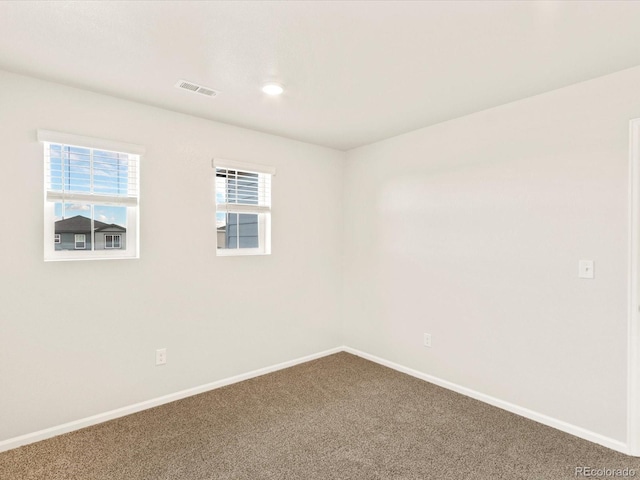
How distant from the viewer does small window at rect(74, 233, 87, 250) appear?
103 inches

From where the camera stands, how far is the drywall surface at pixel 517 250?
7.63ft

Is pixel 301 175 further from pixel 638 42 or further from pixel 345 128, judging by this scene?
pixel 638 42

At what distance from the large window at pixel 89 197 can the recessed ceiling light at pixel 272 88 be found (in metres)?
1.09

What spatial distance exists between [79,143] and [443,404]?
133 inches

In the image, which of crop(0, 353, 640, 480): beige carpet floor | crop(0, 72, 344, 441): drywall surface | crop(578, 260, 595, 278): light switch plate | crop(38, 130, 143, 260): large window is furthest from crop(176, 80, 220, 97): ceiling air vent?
crop(578, 260, 595, 278): light switch plate

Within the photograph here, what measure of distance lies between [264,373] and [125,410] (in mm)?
1251

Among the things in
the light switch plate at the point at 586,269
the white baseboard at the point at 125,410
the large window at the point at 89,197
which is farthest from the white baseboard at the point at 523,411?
the large window at the point at 89,197

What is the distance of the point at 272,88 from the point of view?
2471mm

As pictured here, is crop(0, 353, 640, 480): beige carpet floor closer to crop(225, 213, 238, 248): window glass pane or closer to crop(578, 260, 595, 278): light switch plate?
crop(578, 260, 595, 278): light switch plate

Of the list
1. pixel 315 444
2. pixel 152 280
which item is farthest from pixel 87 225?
pixel 315 444

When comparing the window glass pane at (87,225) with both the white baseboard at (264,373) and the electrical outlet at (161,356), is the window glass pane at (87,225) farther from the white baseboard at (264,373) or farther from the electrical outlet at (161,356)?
the white baseboard at (264,373)

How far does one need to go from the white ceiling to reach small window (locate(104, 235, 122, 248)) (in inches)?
41.7

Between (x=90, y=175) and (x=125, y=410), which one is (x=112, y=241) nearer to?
(x=90, y=175)

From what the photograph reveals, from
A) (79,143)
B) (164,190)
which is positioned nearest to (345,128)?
(164,190)
